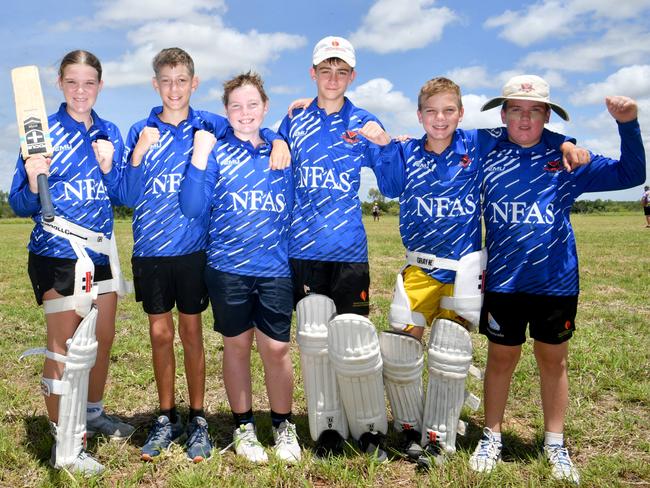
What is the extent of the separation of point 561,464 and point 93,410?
268cm

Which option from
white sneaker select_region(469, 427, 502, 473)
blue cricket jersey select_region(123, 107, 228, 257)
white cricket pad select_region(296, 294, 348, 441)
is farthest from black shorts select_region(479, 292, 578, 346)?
blue cricket jersey select_region(123, 107, 228, 257)

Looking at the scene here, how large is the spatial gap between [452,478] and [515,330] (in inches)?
32.6

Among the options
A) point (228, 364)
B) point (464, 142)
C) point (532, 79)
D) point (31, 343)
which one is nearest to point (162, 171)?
point (228, 364)

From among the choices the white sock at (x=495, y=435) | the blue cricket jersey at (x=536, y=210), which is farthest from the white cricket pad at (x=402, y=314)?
the white sock at (x=495, y=435)

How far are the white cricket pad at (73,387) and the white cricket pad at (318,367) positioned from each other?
3.52 feet

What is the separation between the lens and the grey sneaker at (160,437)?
10.3 feet

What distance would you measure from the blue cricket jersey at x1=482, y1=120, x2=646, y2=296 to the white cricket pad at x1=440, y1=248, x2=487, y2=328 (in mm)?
124

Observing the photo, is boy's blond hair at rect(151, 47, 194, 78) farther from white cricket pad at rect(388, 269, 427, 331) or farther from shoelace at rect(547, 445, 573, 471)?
shoelace at rect(547, 445, 573, 471)

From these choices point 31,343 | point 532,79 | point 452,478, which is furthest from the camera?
point 31,343

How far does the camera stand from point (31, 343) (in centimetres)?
542

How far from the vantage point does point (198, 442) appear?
3.18m

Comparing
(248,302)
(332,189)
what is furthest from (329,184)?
(248,302)

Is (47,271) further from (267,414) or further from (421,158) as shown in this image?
(421,158)

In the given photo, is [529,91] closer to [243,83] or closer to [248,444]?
[243,83]
